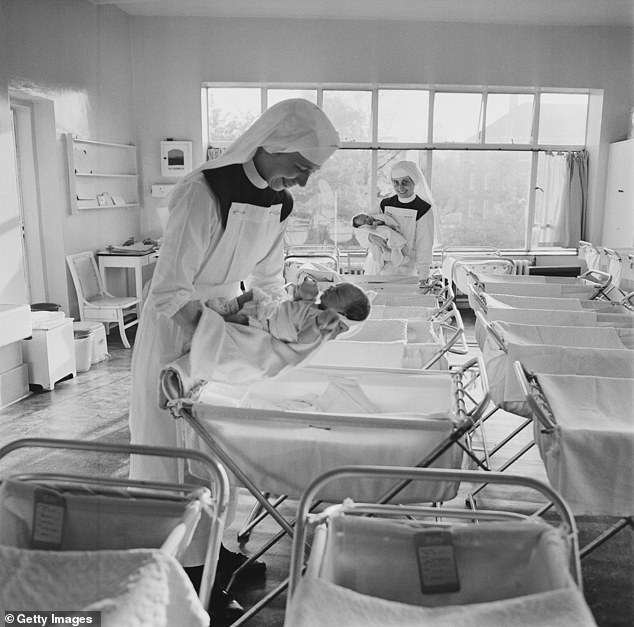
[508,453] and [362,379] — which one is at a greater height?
[362,379]

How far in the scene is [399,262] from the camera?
12.8ft

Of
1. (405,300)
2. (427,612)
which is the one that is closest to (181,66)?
(405,300)

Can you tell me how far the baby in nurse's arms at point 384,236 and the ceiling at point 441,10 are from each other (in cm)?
183

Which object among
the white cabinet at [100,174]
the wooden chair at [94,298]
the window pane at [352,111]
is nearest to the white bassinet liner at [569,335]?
the white cabinet at [100,174]

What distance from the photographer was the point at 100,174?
449 centimetres

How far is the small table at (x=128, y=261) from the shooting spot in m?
4.34

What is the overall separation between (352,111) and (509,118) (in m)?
1.60

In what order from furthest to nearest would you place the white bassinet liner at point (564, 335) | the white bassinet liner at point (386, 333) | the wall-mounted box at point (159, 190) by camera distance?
the wall-mounted box at point (159, 190)
the white bassinet liner at point (386, 333)
the white bassinet liner at point (564, 335)

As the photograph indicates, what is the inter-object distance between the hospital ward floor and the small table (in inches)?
21.3

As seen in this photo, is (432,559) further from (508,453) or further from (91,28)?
Result: (91,28)

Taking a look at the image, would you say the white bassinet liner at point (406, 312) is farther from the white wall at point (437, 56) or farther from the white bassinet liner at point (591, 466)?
the white wall at point (437, 56)

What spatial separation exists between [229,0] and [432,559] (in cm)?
439

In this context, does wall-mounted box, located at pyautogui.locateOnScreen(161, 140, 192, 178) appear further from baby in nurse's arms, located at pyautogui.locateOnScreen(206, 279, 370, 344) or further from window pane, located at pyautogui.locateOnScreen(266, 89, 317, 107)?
baby in nurse's arms, located at pyautogui.locateOnScreen(206, 279, 370, 344)

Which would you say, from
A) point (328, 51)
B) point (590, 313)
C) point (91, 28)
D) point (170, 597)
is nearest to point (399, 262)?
point (590, 313)
